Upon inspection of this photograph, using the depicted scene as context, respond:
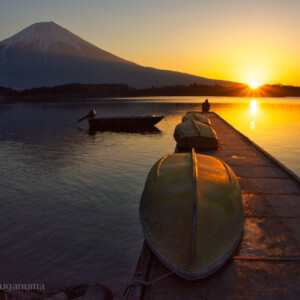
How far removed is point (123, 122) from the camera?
40.9 metres

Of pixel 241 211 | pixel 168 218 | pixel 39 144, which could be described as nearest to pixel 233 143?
pixel 241 211

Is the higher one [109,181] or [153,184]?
[153,184]

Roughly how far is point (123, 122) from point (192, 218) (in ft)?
118

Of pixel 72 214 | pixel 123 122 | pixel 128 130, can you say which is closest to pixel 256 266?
pixel 72 214

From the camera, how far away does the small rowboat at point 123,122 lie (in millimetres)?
40531

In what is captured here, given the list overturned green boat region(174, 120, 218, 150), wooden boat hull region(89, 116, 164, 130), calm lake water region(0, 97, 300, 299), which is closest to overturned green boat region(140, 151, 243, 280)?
calm lake water region(0, 97, 300, 299)

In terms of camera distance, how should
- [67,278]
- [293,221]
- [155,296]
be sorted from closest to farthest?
[155,296] → [293,221] → [67,278]

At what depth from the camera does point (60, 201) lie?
1342 cm

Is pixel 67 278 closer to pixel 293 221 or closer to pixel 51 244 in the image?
pixel 51 244

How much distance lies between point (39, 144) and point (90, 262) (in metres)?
24.8

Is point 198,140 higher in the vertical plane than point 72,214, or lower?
higher

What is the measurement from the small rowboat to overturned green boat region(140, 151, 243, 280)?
33319 mm

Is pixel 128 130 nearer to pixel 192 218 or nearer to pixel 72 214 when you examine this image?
pixel 72 214

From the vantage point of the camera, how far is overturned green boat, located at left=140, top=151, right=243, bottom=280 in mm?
5125
